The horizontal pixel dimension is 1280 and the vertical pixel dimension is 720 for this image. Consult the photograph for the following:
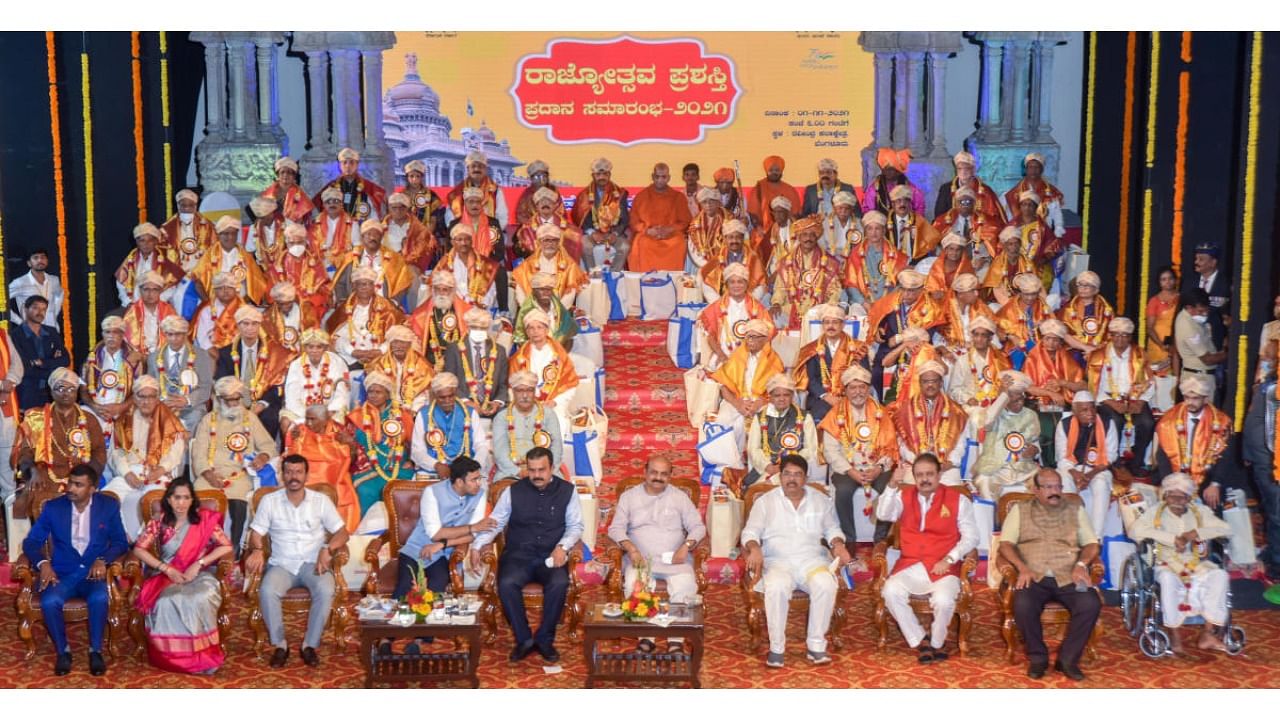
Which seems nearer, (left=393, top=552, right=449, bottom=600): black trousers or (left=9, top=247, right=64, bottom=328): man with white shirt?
(left=393, top=552, right=449, bottom=600): black trousers

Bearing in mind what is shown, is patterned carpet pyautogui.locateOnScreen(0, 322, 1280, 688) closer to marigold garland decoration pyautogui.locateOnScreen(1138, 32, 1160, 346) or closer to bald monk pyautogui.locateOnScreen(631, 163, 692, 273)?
marigold garland decoration pyautogui.locateOnScreen(1138, 32, 1160, 346)

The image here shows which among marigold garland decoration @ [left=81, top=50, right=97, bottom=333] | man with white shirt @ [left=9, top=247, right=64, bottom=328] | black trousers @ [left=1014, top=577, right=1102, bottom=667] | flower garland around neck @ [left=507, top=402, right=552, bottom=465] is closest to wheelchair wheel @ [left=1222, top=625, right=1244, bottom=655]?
black trousers @ [left=1014, top=577, right=1102, bottom=667]

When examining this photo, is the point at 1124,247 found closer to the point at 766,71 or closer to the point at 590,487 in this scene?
the point at 766,71

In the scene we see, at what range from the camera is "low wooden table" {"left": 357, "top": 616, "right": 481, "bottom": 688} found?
8094 mm

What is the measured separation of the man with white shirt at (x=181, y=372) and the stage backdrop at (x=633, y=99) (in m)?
4.61

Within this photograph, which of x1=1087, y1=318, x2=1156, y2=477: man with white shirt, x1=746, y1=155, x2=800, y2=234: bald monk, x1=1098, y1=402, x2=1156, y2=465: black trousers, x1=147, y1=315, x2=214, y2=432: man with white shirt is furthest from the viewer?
x1=746, y1=155, x2=800, y2=234: bald monk

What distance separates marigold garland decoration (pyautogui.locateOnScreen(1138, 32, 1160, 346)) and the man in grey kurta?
4.65 m

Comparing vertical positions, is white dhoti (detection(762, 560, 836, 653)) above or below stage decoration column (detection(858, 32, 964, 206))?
below

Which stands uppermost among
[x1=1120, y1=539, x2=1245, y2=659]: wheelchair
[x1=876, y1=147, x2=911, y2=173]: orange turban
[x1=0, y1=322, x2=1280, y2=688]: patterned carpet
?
[x1=876, y1=147, x2=911, y2=173]: orange turban

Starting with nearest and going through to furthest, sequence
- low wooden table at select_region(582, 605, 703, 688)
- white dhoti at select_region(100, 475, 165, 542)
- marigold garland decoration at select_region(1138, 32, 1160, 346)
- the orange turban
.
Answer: low wooden table at select_region(582, 605, 703, 688) → white dhoti at select_region(100, 475, 165, 542) → marigold garland decoration at select_region(1138, 32, 1160, 346) → the orange turban

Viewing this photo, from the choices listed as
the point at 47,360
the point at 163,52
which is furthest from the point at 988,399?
the point at 163,52

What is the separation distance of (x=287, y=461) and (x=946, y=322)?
15.9ft

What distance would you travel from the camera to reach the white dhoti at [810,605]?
8.61m

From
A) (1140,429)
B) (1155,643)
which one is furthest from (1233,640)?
(1140,429)
